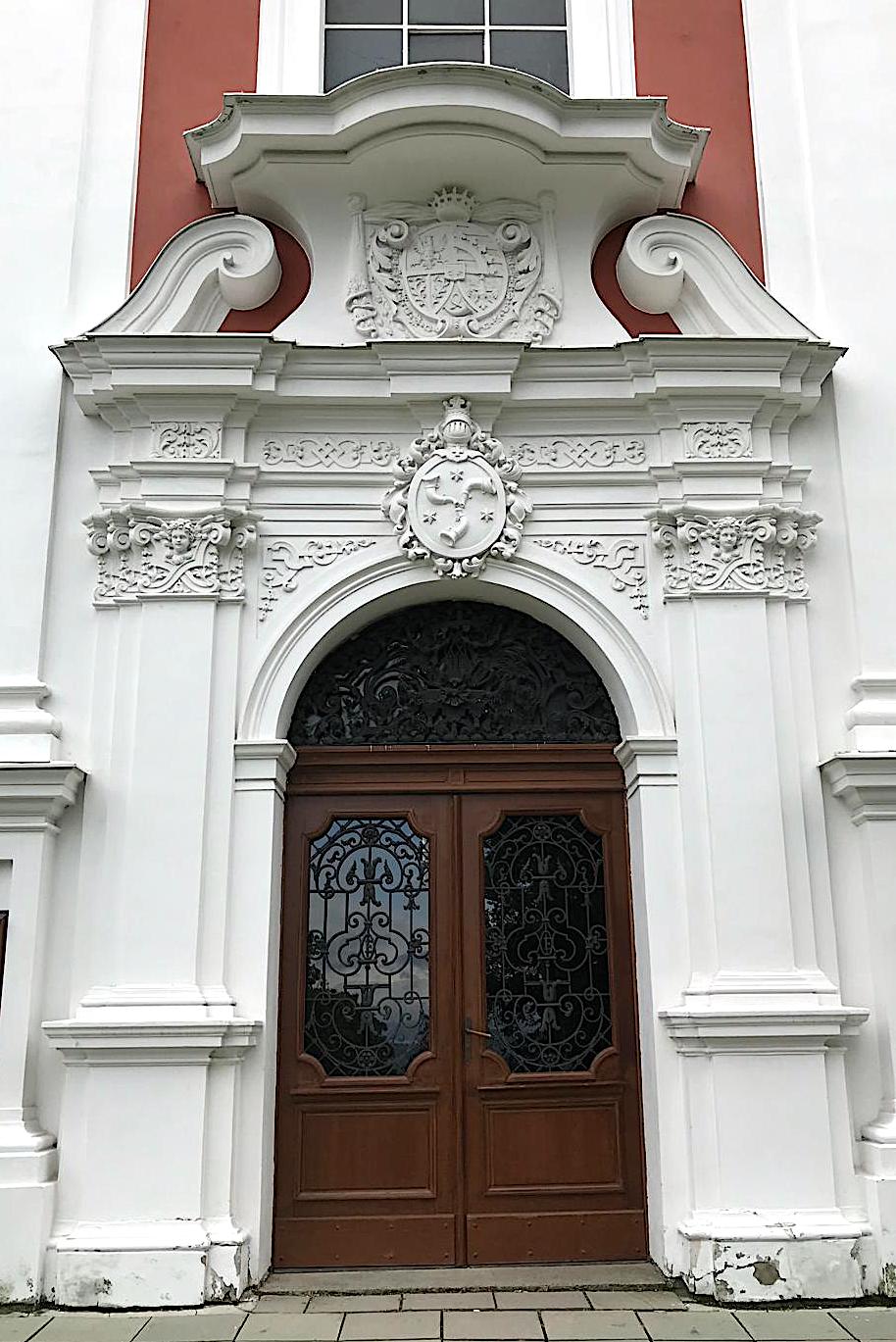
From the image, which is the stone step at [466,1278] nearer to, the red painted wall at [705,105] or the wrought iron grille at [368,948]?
the wrought iron grille at [368,948]

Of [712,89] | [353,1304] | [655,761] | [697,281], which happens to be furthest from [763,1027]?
[712,89]

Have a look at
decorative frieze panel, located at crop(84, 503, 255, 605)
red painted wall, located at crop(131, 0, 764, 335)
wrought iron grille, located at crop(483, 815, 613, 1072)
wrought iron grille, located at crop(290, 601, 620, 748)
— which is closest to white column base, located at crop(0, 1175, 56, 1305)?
wrought iron grille, located at crop(483, 815, 613, 1072)

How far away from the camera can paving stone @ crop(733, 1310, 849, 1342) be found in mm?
4887

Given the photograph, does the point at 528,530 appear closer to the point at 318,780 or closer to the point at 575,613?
the point at 575,613

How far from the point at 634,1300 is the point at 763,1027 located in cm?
126

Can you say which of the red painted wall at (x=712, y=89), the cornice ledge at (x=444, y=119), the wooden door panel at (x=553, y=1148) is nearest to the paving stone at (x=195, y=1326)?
the wooden door panel at (x=553, y=1148)

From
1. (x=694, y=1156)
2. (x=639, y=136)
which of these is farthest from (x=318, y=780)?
(x=639, y=136)

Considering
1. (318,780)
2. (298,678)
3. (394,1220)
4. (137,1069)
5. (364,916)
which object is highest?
(298,678)

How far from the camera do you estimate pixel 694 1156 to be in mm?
5598

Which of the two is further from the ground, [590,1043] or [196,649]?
[196,649]

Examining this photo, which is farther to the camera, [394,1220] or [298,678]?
[298,678]

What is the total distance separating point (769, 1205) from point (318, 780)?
112 inches

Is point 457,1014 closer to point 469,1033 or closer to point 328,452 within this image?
point 469,1033

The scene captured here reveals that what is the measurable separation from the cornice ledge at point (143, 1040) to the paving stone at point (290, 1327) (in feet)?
3.49
